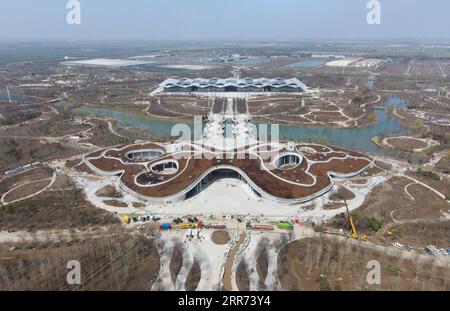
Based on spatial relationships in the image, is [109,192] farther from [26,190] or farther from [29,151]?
[29,151]

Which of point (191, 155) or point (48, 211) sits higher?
point (191, 155)

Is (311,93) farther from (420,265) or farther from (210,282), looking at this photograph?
(210,282)

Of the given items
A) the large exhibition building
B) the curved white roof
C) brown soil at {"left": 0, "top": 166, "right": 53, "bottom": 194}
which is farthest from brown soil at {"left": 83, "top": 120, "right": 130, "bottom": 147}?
the curved white roof

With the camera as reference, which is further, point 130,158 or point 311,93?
point 311,93

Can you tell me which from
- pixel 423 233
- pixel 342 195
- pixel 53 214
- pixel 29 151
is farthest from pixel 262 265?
pixel 29 151

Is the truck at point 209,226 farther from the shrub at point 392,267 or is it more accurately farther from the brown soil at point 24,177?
the brown soil at point 24,177
